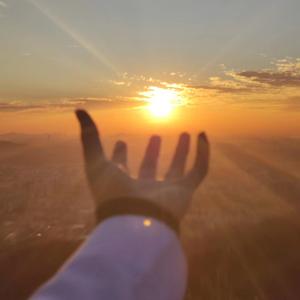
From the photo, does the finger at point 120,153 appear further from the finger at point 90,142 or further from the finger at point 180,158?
the finger at point 90,142

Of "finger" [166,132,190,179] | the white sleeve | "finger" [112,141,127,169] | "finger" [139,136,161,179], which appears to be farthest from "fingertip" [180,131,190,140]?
the white sleeve

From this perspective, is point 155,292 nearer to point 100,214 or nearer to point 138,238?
point 138,238

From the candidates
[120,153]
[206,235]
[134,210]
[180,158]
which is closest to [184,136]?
[180,158]

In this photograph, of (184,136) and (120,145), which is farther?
(120,145)

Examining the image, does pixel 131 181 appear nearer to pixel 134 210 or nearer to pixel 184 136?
pixel 134 210

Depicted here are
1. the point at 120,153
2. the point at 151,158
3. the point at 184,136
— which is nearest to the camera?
the point at 184,136

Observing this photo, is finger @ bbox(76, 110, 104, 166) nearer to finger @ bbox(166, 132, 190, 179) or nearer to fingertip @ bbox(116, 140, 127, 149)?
finger @ bbox(166, 132, 190, 179)

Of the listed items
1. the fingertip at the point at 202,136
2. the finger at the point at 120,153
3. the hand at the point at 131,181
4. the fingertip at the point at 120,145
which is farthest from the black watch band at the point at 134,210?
the fingertip at the point at 120,145
